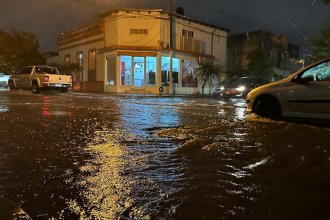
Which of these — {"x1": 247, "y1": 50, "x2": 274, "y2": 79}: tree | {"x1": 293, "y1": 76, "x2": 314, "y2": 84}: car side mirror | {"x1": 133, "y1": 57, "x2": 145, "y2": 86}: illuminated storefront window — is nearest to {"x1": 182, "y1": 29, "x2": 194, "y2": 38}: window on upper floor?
{"x1": 133, "y1": 57, "x2": 145, "y2": 86}: illuminated storefront window

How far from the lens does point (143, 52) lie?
1294 inches

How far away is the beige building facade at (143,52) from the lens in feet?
108

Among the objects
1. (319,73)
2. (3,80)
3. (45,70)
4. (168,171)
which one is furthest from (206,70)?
(168,171)

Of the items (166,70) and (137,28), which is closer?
(137,28)

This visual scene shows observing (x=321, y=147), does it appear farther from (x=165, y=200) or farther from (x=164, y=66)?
(x=164, y=66)

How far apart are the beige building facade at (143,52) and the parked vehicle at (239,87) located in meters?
10.0

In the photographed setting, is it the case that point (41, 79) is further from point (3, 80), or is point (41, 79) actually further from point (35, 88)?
Result: point (3, 80)

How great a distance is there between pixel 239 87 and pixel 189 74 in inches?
527

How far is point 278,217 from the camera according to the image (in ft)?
11.5

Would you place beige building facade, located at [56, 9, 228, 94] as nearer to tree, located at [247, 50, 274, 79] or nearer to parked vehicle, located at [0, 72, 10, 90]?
tree, located at [247, 50, 274, 79]

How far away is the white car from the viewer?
8.02 meters

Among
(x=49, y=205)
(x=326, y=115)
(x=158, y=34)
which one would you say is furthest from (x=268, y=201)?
(x=158, y=34)

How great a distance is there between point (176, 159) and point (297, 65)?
162 ft

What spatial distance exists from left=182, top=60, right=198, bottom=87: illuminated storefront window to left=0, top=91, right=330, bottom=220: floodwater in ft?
88.7
